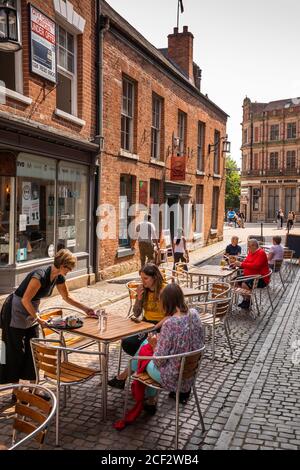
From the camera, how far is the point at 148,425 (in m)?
4.53

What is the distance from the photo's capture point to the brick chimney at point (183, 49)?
69.9ft

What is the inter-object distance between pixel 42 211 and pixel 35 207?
32 centimetres

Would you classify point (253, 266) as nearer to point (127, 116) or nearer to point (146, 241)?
point (146, 241)

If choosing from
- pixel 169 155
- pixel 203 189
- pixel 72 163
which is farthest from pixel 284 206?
pixel 72 163

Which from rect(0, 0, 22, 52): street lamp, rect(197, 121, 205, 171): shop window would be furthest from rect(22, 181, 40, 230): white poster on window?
rect(197, 121, 205, 171): shop window

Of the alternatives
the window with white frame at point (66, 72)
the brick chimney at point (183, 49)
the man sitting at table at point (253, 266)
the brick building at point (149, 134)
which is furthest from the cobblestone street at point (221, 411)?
the brick chimney at point (183, 49)

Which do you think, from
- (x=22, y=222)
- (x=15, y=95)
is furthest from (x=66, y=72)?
(x=22, y=222)

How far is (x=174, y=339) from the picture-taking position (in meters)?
4.27

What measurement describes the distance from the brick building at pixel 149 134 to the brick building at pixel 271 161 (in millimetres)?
35405

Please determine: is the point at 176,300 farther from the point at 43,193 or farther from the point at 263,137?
the point at 263,137

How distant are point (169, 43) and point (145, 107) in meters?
8.35

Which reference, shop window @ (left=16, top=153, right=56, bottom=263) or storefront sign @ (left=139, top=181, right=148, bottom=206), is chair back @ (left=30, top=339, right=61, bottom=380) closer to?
shop window @ (left=16, top=153, right=56, bottom=263)

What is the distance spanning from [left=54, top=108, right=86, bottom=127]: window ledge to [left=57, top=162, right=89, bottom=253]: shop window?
1036 millimetres
